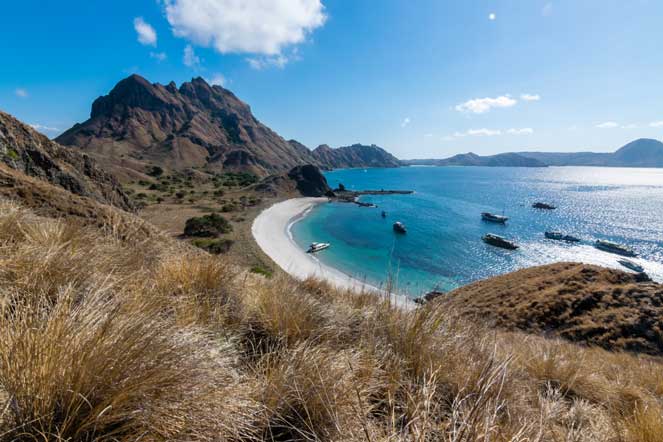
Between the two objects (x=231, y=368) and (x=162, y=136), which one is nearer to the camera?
(x=231, y=368)

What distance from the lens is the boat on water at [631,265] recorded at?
36.2 meters

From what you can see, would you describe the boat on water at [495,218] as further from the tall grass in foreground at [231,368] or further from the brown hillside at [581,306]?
the tall grass in foreground at [231,368]

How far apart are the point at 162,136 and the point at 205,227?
13927 centimetres

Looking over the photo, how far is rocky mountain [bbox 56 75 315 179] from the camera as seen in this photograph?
11669 centimetres

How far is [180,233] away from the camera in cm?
3456

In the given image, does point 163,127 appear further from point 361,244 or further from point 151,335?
point 151,335

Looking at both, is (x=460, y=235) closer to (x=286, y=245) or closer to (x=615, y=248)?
(x=615, y=248)

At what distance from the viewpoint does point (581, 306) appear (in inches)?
492

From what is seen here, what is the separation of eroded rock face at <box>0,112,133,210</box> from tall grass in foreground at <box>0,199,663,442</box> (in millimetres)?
7747

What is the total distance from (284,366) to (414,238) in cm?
4767

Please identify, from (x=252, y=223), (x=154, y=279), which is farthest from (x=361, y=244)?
(x=154, y=279)

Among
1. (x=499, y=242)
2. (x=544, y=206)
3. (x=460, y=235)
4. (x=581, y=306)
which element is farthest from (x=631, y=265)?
(x=544, y=206)

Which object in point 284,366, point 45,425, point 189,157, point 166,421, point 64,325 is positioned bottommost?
point 284,366

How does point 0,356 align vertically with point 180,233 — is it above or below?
above
